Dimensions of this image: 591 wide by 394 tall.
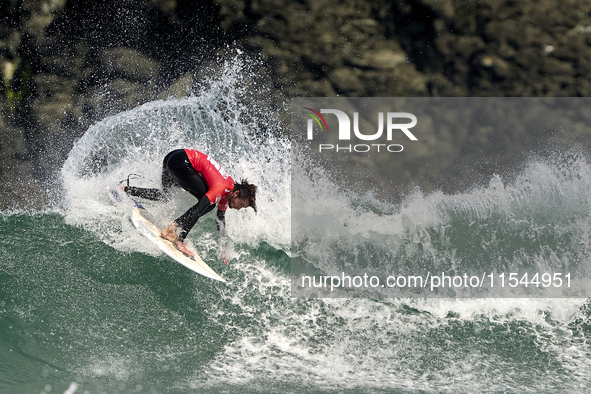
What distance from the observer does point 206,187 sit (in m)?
4.38

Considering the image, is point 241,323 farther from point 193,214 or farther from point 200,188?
point 200,188

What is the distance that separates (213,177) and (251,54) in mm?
2979

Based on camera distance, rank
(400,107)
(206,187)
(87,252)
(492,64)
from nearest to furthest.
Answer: (206,187) → (87,252) → (492,64) → (400,107)

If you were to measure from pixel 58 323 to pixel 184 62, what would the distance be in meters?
3.85

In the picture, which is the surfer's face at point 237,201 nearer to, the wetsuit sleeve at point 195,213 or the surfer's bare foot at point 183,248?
the wetsuit sleeve at point 195,213

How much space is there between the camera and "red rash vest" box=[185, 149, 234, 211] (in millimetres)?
4211

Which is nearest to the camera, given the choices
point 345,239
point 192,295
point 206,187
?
point 206,187

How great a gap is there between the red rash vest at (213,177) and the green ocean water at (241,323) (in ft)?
2.91

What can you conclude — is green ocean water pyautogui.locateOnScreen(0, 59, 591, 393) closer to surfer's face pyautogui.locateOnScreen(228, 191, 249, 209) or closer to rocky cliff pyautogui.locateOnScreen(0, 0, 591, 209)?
surfer's face pyautogui.locateOnScreen(228, 191, 249, 209)

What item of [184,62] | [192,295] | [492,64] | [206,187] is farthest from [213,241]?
[492,64]

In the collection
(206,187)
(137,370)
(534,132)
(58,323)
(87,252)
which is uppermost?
(534,132)

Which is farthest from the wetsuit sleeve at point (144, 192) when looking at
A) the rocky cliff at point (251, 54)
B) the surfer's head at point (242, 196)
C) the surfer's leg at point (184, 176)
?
the rocky cliff at point (251, 54)

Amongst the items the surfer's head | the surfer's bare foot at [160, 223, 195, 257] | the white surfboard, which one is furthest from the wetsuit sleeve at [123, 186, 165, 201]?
the surfer's head

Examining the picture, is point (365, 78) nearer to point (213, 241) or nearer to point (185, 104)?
point (185, 104)
